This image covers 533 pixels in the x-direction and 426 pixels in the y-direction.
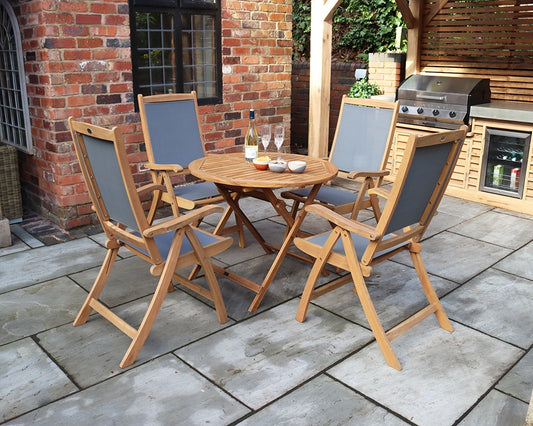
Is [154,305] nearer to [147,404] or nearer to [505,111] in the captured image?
[147,404]

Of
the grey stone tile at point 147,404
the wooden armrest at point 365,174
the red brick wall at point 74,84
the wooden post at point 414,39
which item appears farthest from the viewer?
the wooden post at point 414,39

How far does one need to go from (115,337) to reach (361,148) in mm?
2163

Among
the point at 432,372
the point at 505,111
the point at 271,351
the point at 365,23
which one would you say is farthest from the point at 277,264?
the point at 365,23

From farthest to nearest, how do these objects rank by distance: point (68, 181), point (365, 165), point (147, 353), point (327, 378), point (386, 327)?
point (68, 181) → point (365, 165) → point (386, 327) → point (147, 353) → point (327, 378)

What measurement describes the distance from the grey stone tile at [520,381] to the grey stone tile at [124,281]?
Answer: 2.04 m

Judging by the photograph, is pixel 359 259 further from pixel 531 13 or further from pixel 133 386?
pixel 531 13

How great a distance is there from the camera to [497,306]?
3311 millimetres

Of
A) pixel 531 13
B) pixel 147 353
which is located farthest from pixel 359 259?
pixel 531 13

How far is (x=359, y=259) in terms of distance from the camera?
9.08 feet

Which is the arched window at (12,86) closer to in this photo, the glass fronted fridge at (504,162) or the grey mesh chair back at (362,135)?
the grey mesh chair back at (362,135)

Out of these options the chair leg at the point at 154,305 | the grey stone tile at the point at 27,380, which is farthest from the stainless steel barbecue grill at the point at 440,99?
the grey stone tile at the point at 27,380

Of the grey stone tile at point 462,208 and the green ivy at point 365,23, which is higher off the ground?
the green ivy at point 365,23

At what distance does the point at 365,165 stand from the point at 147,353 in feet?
6.82

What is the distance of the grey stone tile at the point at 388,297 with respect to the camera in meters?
3.18
